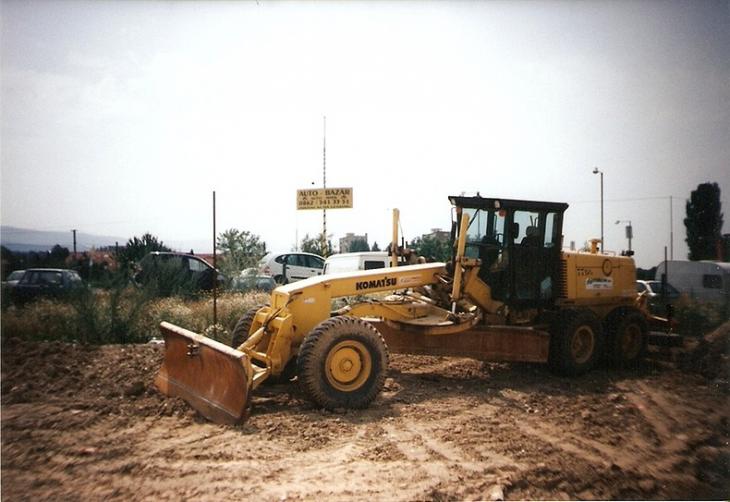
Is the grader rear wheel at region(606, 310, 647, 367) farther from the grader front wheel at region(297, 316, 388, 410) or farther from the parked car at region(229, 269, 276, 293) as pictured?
the parked car at region(229, 269, 276, 293)

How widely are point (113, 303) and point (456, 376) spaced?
5.92 meters

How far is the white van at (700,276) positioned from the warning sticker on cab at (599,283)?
32.5 ft

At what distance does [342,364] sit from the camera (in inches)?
229

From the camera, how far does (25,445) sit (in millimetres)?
4426

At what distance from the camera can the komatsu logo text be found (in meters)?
6.81

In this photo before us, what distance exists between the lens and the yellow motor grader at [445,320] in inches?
223

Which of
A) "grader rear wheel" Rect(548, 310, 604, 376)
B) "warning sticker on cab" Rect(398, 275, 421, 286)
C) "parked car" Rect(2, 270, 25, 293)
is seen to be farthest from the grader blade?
"grader rear wheel" Rect(548, 310, 604, 376)

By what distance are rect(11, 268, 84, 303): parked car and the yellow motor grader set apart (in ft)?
12.3

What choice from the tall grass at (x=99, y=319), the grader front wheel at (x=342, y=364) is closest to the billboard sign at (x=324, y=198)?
the tall grass at (x=99, y=319)

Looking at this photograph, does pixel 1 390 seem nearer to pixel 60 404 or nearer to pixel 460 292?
pixel 60 404

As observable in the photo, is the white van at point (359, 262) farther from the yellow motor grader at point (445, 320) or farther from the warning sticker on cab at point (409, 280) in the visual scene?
the warning sticker on cab at point (409, 280)

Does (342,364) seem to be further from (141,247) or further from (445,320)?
(141,247)

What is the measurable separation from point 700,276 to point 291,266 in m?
14.3

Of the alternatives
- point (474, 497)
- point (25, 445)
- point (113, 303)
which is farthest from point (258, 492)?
point (113, 303)
